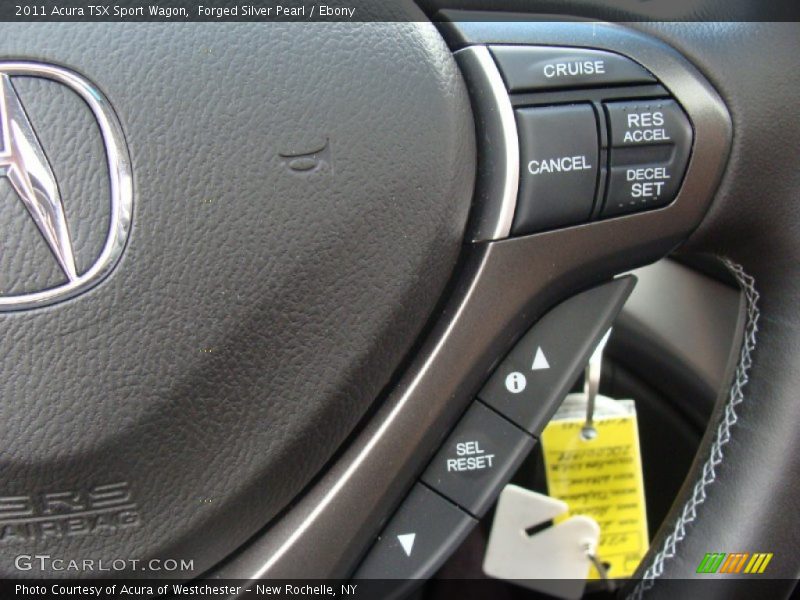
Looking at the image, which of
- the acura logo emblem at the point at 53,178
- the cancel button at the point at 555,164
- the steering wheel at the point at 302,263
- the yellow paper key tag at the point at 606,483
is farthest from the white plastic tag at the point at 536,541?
the acura logo emblem at the point at 53,178

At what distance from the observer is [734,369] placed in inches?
31.0

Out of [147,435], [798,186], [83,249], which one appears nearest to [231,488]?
[147,435]

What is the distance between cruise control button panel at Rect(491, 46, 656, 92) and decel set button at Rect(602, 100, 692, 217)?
3 cm

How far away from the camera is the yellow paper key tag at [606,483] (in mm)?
951

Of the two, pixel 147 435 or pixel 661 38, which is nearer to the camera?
pixel 147 435

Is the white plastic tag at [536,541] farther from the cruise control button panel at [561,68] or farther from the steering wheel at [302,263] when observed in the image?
the cruise control button panel at [561,68]

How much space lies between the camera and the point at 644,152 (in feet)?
2.30

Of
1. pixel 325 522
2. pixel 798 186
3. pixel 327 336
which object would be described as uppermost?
pixel 798 186

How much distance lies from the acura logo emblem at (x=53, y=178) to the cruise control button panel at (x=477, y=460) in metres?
0.32

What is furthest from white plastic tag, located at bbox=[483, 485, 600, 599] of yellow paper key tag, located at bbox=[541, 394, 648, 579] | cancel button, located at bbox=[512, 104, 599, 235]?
cancel button, located at bbox=[512, 104, 599, 235]

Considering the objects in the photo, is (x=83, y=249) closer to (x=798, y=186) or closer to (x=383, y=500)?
(x=383, y=500)

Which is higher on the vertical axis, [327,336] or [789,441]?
[327,336]

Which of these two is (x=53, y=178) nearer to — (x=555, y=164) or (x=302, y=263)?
(x=302, y=263)

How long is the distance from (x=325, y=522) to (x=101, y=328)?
24cm
